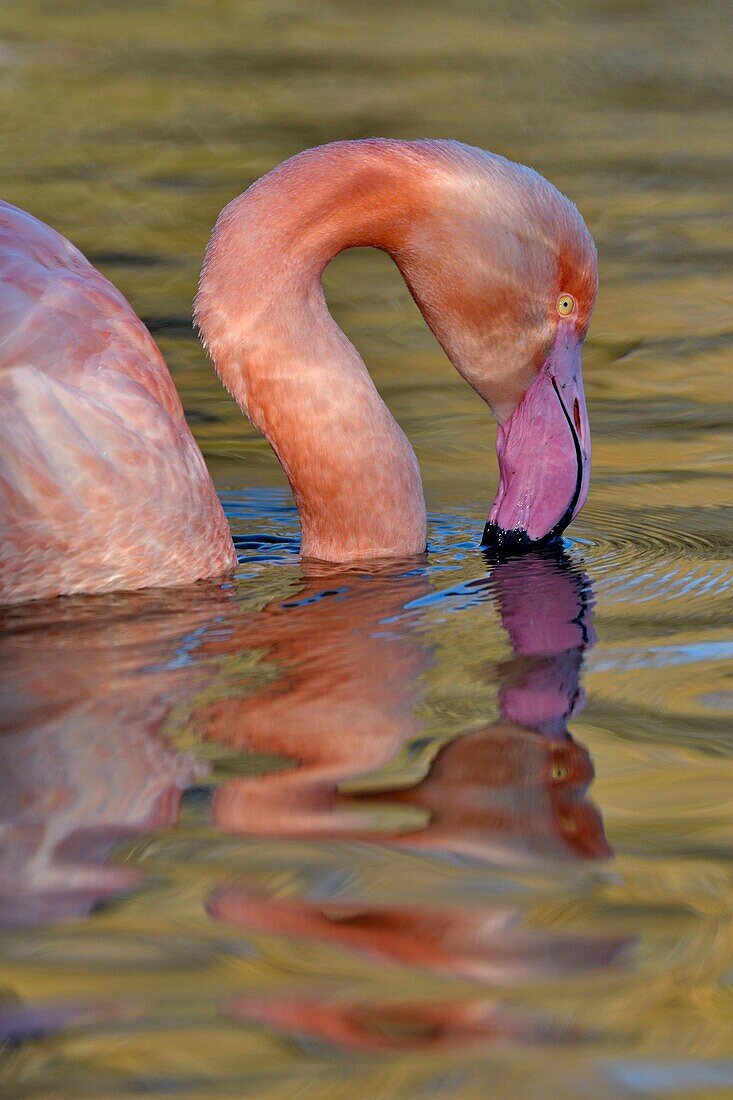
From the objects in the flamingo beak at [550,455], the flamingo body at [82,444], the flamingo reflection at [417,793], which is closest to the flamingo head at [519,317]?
the flamingo beak at [550,455]

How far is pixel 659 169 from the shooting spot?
9742 millimetres

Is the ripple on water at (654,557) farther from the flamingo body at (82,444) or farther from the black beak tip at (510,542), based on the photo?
the flamingo body at (82,444)

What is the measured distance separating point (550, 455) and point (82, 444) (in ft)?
4.42

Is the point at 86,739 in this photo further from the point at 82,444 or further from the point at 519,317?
the point at 519,317

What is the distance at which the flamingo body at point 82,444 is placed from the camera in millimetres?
4414

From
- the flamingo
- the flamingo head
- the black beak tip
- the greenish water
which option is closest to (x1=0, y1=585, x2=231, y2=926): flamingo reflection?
the greenish water

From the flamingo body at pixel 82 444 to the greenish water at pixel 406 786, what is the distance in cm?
13

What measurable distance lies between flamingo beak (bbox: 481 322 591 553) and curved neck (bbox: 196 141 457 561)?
29 centimetres

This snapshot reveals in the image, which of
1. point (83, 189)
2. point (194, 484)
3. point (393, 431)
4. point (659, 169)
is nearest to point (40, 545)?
point (194, 484)

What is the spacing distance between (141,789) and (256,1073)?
0.94 meters

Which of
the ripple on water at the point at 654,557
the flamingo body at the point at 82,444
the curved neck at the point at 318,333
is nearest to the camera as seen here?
the flamingo body at the point at 82,444

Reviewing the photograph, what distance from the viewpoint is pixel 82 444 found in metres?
4.47

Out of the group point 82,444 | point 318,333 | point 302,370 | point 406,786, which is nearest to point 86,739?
point 406,786

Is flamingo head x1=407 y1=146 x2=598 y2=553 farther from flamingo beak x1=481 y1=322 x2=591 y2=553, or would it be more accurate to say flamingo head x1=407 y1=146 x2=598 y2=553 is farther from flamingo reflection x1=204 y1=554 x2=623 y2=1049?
flamingo reflection x1=204 y1=554 x2=623 y2=1049
